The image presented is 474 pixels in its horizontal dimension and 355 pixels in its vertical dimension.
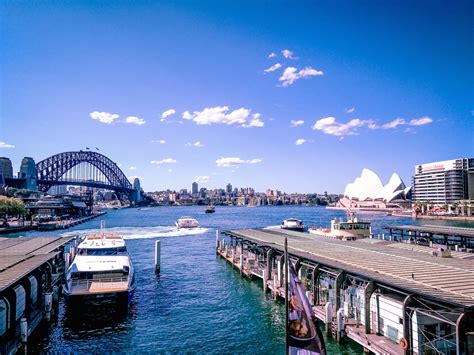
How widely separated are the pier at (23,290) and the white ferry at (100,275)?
6.15 ft

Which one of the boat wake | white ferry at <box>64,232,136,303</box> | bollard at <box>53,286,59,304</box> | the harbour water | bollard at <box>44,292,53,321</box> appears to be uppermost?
white ferry at <box>64,232,136,303</box>

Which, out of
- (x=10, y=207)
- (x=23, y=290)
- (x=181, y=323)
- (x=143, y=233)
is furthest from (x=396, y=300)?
(x=10, y=207)

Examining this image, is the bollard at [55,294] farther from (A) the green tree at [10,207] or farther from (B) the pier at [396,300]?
(A) the green tree at [10,207]

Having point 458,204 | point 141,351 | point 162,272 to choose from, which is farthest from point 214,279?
point 458,204

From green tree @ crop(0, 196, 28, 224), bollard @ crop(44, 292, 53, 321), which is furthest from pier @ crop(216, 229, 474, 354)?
green tree @ crop(0, 196, 28, 224)

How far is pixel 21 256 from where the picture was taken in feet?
95.9

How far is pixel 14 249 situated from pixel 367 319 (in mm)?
30634

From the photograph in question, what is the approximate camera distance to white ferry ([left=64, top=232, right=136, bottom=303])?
25.9m

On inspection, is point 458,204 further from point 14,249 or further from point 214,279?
point 14,249

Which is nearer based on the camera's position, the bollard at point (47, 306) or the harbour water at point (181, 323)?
the harbour water at point (181, 323)

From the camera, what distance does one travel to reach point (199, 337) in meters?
23.2

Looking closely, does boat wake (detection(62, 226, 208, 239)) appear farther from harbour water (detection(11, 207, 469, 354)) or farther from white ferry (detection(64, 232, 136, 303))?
white ferry (detection(64, 232, 136, 303))

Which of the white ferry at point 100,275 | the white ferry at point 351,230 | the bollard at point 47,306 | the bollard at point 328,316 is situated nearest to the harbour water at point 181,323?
the bollard at point 47,306

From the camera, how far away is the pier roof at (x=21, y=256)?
Answer: 21.0m
